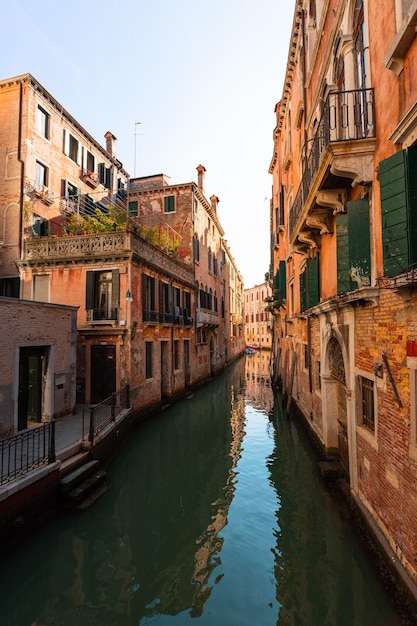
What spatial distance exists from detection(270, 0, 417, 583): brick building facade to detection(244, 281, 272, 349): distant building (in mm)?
47999

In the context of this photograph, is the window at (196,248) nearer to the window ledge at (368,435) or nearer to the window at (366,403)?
the window at (366,403)

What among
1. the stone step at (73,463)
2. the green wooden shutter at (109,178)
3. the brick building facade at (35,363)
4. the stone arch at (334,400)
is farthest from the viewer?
the green wooden shutter at (109,178)

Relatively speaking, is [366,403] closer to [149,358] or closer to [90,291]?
[149,358]

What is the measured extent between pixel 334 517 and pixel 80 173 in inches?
762

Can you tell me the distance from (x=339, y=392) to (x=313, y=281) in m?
3.32

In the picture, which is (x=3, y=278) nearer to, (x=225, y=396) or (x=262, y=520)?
(x=225, y=396)

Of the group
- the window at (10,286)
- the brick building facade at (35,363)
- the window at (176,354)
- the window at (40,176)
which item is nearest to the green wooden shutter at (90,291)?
the brick building facade at (35,363)

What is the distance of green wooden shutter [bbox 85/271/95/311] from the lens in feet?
45.4

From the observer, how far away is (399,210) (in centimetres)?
433

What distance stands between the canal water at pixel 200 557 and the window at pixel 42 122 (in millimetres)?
15066

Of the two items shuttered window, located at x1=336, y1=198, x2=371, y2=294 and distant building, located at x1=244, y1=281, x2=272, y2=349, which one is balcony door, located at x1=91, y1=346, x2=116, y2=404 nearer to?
shuttered window, located at x1=336, y1=198, x2=371, y2=294

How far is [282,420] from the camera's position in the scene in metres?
14.6

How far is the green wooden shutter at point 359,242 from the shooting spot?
228 inches

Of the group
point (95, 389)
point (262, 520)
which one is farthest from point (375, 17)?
point (95, 389)
